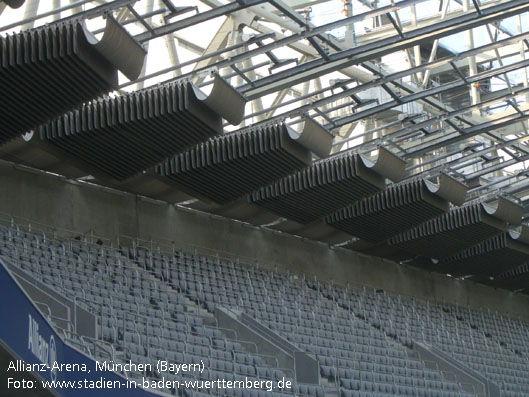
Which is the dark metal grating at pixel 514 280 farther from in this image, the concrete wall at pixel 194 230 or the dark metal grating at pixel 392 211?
the dark metal grating at pixel 392 211

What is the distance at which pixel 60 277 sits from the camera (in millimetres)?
16906

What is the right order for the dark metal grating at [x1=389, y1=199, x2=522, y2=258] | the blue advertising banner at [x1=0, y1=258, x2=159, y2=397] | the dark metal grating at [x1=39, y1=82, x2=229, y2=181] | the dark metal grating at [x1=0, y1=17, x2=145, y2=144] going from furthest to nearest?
the dark metal grating at [x1=389, y1=199, x2=522, y2=258]
the dark metal grating at [x1=39, y1=82, x2=229, y2=181]
the dark metal grating at [x1=0, y1=17, x2=145, y2=144]
the blue advertising banner at [x1=0, y1=258, x2=159, y2=397]

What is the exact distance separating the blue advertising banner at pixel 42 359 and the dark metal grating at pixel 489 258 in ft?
78.6

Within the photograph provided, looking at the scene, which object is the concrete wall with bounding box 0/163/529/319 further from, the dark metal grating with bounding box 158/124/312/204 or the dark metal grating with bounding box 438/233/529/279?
the dark metal grating with bounding box 158/124/312/204

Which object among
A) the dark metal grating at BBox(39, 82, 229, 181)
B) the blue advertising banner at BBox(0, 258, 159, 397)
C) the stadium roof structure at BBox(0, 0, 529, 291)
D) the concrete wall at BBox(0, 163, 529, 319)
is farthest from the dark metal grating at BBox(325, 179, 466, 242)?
the blue advertising banner at BBox(0, 258, 159, 397)

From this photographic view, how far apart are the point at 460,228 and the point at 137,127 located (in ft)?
47.5

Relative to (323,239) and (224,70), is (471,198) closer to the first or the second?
(323,239)

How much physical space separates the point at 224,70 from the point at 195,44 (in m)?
2.59

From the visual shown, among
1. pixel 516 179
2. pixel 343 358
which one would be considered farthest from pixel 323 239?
pixel 343 358

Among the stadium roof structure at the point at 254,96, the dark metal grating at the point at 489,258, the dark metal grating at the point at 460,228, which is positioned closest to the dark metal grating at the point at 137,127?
the stadium roof structure at the point at 254,96

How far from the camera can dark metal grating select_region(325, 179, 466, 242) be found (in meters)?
27.4

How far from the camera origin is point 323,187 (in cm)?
2536

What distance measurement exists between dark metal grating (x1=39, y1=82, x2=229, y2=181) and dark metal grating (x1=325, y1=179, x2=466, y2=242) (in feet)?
27.9

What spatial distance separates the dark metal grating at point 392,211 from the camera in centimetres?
Result: 2742
